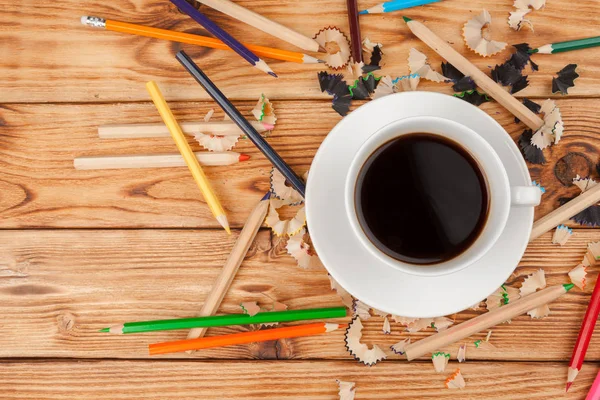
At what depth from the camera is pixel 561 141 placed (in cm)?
78

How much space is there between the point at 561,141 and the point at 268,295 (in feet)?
1.61

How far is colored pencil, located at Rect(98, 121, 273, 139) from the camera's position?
772 mm

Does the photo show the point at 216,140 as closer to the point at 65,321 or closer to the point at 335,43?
the point at 335,43

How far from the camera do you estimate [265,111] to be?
777mm

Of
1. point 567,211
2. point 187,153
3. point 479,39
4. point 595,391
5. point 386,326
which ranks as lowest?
point 595,391

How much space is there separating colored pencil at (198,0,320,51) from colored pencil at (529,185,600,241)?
41 centimetres

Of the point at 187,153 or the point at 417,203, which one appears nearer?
the point at 417,203

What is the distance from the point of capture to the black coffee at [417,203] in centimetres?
65

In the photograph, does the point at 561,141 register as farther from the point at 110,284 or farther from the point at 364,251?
the point at 110,284

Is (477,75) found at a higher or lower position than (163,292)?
higher

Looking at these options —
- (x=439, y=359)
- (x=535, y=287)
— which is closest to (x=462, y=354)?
(x=439, y=359)

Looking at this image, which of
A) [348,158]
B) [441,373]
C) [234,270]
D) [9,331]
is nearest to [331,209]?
[348,158]

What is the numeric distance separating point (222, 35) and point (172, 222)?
28 centimetres

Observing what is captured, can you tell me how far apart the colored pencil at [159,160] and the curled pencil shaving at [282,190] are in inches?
2.0
